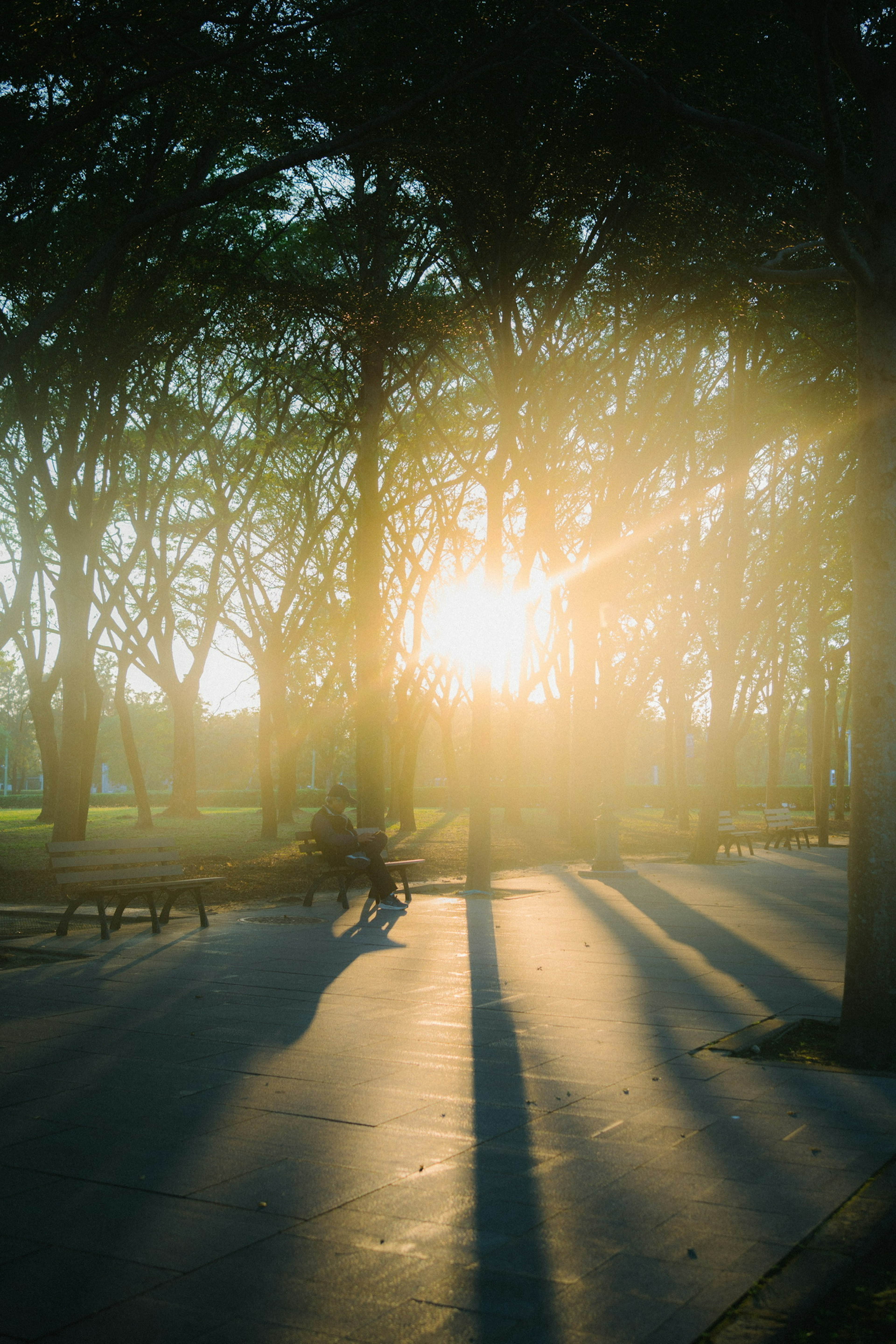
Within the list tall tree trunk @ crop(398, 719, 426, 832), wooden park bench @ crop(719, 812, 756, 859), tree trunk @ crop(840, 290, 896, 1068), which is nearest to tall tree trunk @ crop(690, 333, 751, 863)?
wooden park bench @ crop(719, 812, 756, 859)

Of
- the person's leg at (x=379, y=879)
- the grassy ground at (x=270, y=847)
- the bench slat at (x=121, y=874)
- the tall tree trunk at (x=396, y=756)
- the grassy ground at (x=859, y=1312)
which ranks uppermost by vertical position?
the tall tree trunk at (x=396, y=756)

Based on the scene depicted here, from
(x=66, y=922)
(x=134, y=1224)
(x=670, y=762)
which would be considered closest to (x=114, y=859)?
(x=66, y=922)

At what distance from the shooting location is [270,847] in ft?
75.2

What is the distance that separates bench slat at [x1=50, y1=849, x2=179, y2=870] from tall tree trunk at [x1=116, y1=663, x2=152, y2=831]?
18739mm

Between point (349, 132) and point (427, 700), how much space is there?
23.9 meters

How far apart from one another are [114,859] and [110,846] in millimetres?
379

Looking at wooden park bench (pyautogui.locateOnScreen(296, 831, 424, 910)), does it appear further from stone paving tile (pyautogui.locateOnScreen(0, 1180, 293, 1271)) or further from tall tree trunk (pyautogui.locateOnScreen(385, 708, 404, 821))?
tall tree trunk (pyautogui.locateOnScreen(385, 708, 404, 821))

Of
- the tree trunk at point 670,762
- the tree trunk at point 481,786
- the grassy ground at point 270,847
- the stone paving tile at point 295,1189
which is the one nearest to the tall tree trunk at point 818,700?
the grassy ground at point 270,847

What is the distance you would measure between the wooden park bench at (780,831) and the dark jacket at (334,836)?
1375cm

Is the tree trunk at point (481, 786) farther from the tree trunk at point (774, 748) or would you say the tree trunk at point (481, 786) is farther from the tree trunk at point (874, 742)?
the tree trunk at point (774, 748)

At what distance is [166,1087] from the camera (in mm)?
5301

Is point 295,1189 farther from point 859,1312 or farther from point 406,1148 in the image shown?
point 859,1312

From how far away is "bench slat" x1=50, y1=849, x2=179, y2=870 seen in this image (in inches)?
409

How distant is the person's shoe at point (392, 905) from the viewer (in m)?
12.4
